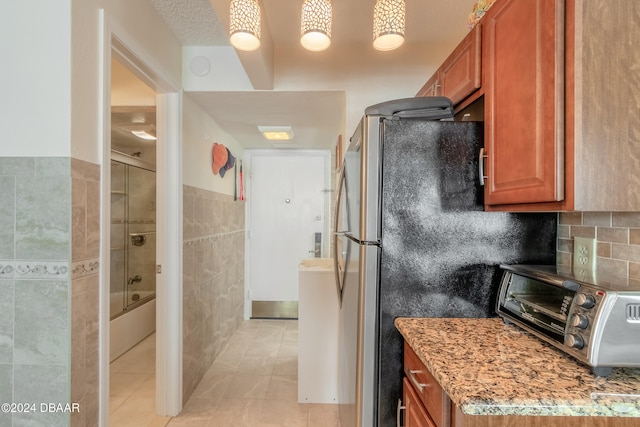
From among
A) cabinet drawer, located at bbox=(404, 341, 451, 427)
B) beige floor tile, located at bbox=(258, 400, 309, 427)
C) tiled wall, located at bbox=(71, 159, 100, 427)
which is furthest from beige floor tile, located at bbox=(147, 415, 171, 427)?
cabinet drawer, located at bbox=(404, 341, 451, 427)

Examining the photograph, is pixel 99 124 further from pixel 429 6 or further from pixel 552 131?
pixel 429 6

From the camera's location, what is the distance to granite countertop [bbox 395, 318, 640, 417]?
73 centimetres

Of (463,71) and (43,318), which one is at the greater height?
(463,71)

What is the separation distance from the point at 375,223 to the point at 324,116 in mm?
1707

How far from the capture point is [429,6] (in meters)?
1.77

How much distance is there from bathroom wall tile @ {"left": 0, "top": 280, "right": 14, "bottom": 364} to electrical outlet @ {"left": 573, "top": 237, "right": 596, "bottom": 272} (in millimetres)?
1983

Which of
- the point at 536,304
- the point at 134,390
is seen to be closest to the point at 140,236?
the point at 134,390

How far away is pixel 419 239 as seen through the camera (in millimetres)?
1287

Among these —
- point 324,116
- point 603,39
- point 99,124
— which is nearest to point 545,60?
point 603,39

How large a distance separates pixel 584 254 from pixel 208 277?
2396 millimetres

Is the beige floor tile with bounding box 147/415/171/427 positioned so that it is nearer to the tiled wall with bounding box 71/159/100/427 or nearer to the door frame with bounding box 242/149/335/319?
the tiled wall with bounding box 71/159/100/427

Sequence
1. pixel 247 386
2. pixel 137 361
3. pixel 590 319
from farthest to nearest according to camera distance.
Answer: pixel 137 361 → pixel 247 386 → pixel 590 319

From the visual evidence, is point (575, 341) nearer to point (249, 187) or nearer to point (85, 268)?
point (85, 268)

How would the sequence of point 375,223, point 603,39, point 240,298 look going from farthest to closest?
point 240,298 → point 375,223 → point 603,39
